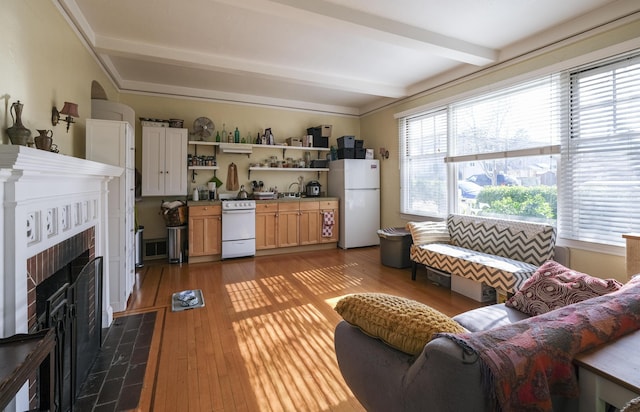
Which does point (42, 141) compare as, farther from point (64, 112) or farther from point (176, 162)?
point (176, 162)

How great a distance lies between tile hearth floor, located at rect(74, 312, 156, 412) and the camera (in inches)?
69.5

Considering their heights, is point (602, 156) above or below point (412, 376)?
above

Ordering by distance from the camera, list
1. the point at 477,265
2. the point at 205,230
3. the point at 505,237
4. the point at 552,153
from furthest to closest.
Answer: the point at 205,230 < the point at 505,237 < the point at 552,153 < the point at 477,265

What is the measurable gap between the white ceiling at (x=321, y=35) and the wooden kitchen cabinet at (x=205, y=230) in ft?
6.63

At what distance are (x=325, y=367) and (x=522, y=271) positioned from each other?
203 centimetres

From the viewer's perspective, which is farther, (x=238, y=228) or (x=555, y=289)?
(x=238, y=228)

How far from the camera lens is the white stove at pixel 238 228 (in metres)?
4.84

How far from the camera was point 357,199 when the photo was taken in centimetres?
570

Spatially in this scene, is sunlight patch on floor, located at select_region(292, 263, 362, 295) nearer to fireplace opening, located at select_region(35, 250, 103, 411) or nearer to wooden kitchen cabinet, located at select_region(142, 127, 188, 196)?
fireplace opening, located at select_region(35, 250, 103, 411)

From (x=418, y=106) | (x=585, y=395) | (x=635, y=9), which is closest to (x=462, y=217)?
(x=418, y=106)

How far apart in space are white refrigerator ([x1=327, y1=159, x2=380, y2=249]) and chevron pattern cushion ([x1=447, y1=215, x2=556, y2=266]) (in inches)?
72.9

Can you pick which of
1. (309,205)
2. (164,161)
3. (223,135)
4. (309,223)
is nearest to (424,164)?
(309,205)

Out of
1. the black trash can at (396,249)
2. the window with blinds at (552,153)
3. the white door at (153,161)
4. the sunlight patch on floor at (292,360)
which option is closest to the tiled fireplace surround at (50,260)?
the sunlight patch on floor at (292,360)

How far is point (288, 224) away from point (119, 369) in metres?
3.49
